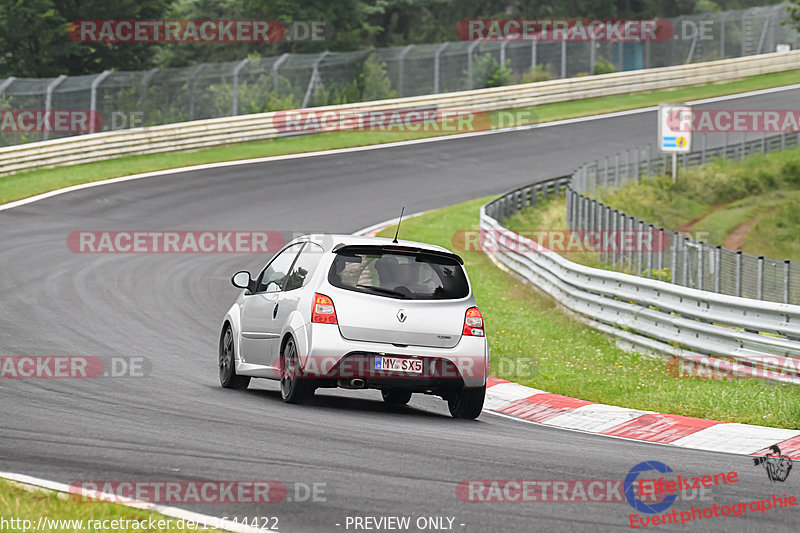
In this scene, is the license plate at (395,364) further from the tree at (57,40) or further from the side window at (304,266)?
the tree at (57,40)

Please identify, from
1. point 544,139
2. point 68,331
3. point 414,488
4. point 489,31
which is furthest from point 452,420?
point 489,31

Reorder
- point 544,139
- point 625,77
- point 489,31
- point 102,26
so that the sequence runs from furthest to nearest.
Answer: point 489,31 → point 625,77 → point 102,26 → point 544,139

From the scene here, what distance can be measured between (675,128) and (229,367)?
25185 mm

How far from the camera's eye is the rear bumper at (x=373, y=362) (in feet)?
32.7

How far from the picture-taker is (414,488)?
682cm

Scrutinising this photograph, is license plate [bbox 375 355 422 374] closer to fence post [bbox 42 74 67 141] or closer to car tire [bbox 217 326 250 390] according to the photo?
car tire [bbox 217 326 250 390]

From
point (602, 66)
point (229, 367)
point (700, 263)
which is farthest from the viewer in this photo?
point (602, 66)

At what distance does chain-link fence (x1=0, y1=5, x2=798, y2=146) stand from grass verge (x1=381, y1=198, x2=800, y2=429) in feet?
60.8

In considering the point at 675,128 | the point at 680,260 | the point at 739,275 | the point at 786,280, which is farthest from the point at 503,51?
the point at 786,280

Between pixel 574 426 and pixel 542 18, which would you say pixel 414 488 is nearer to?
pixel 574 426

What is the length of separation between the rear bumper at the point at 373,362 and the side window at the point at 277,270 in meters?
1.40

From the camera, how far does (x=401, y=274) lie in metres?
10.4

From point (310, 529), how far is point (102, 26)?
43683 mm

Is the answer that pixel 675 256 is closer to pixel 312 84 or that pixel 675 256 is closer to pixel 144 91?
pixel 144 91
